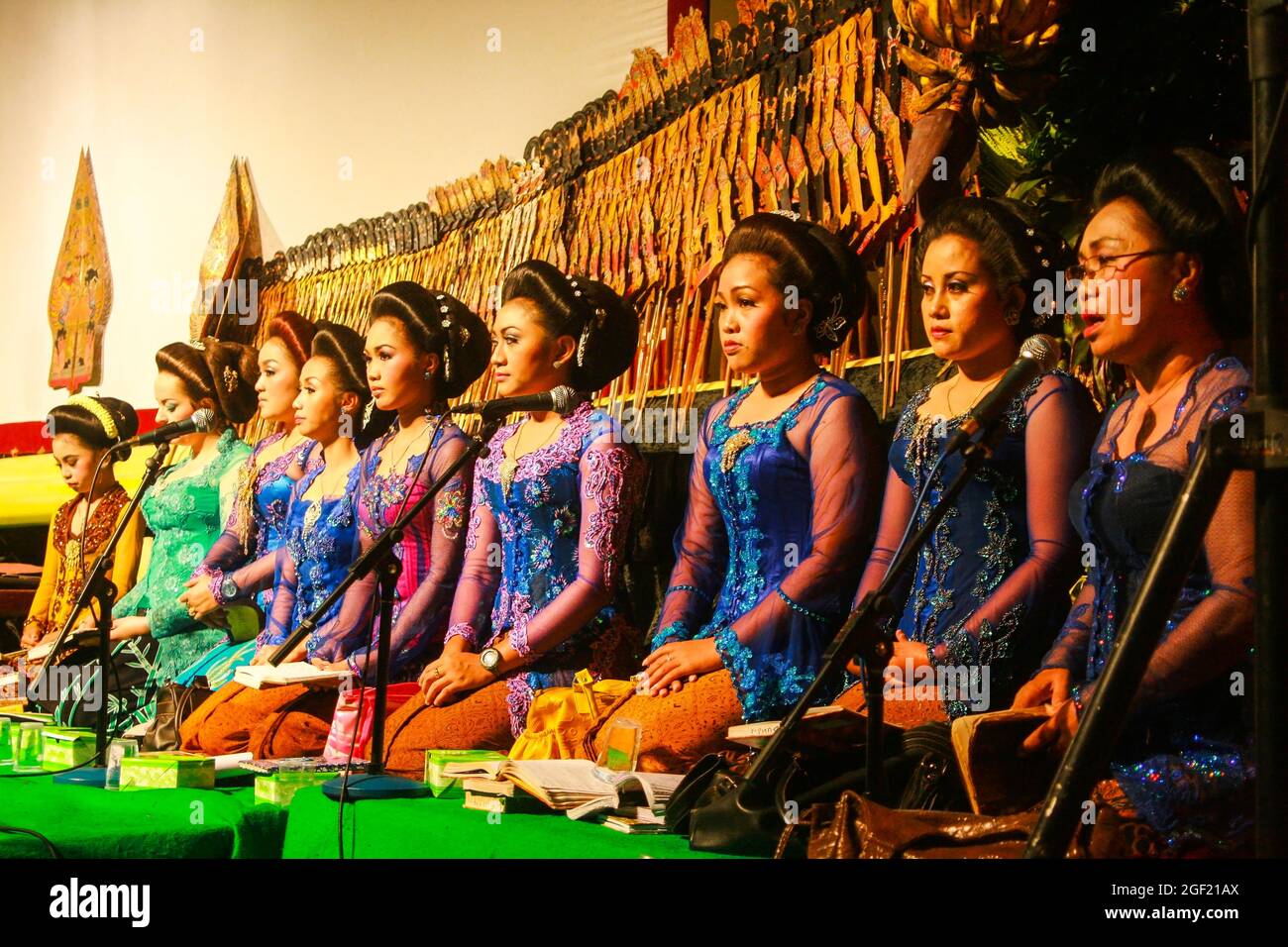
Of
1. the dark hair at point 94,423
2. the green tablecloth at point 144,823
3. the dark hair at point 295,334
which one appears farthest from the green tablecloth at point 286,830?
the dark hair at point 94,423

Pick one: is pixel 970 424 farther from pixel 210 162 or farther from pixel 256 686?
pixel 210 162

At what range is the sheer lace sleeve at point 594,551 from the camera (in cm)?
376

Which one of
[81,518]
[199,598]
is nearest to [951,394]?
[199,598]

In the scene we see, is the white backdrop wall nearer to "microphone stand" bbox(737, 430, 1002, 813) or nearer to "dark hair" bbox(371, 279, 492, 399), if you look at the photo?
"dark hair" bbox(371, 279, 492, 399)

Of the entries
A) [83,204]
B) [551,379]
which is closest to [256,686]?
[551,379]

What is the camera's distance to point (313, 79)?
5.43 m

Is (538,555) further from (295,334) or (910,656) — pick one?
(295,334)

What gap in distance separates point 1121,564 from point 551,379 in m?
1.86

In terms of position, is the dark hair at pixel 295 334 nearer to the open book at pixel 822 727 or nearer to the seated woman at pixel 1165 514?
the open book at pixel 822 727

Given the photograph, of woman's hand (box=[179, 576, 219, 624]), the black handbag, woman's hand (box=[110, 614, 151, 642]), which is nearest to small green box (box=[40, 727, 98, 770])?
woman's hand (box=[179, 576, 219, 624])

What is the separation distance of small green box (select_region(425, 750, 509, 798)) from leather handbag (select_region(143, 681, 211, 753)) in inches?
52.8

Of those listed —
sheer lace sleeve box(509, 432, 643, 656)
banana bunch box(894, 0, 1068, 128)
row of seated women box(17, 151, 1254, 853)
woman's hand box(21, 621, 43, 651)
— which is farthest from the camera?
woman's hand box(21, 621, 43, 651)

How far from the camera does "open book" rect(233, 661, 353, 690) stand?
404 cm

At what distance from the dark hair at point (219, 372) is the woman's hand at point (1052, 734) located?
12.8 feet
